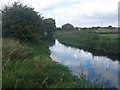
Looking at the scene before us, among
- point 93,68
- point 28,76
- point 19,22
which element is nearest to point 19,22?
point 19,22

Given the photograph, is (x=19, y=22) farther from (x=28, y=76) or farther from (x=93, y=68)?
(x=28, y=76)

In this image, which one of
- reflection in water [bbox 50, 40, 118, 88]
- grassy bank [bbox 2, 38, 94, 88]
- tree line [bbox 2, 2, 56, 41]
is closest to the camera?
grassy bank [bbox 2, 38, 94, 88]

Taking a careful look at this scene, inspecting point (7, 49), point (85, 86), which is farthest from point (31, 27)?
point (85, 86)

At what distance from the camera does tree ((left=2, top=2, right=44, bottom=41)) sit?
27.8 metres

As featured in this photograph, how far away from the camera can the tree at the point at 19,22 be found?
27.8 m

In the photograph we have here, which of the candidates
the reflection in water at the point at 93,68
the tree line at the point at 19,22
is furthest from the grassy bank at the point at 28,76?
the tree line at the point at 19,22

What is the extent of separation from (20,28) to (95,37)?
2484cm

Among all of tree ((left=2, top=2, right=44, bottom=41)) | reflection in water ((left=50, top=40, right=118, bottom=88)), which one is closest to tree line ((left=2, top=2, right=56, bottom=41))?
tree ((left=2, top=2, right=44, bottom=41))

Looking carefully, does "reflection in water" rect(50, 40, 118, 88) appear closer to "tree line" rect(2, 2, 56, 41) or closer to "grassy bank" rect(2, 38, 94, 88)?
"grassy bank" rect(2, 38, 94, 88)

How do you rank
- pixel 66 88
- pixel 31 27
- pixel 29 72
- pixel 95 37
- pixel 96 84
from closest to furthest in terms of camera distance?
pixel 96 84 < pixel 66 88 < pixel 29 72 < pixel 31 27 < pixel 95 37

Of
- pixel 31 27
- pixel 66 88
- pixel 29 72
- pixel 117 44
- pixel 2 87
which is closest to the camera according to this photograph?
pixel 66 88

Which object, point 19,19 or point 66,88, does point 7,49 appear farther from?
point 19,19

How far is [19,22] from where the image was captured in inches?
1153

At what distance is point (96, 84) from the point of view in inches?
215
